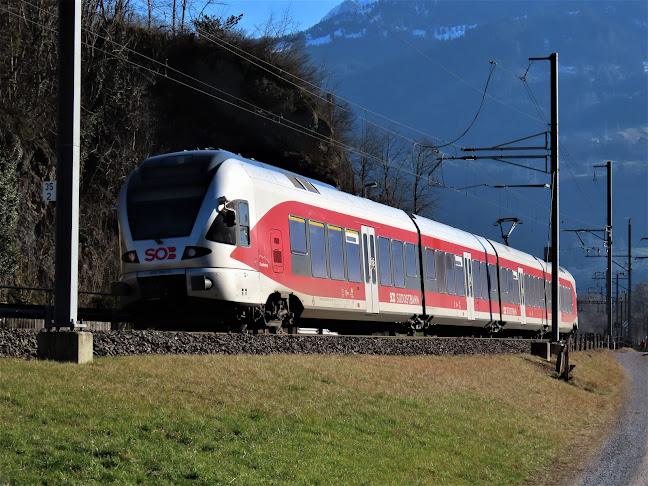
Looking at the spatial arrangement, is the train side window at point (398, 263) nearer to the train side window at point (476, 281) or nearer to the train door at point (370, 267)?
the train door at point (370, 267)

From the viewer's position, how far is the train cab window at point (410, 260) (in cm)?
2892

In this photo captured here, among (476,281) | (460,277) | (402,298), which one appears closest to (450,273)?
(460,277)

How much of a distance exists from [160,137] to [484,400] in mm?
31601

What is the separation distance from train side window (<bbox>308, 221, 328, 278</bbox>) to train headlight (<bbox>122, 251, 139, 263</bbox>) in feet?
15.9

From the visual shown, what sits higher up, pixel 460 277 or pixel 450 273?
pixel 450 273

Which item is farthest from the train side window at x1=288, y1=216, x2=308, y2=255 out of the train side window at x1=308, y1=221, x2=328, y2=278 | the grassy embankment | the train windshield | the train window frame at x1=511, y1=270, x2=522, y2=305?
the train window frame at x1=511, y1=270, x2=522, y2=305

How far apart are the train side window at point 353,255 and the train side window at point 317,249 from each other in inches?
58.5

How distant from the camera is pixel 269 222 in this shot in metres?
20.5

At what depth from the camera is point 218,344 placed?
17859 millimetres

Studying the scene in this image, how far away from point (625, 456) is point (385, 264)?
1103 cm

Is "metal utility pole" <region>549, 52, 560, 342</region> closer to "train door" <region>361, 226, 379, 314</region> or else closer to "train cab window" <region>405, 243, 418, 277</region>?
"train cab window" <region>405, 243, 418, 277</region>

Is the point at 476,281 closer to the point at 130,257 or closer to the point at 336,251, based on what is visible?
the point at 336,251

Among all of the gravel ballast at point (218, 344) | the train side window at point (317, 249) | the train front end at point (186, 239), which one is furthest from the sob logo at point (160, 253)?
the train side window at point (317, 249)

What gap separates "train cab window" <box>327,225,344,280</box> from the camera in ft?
77.3
